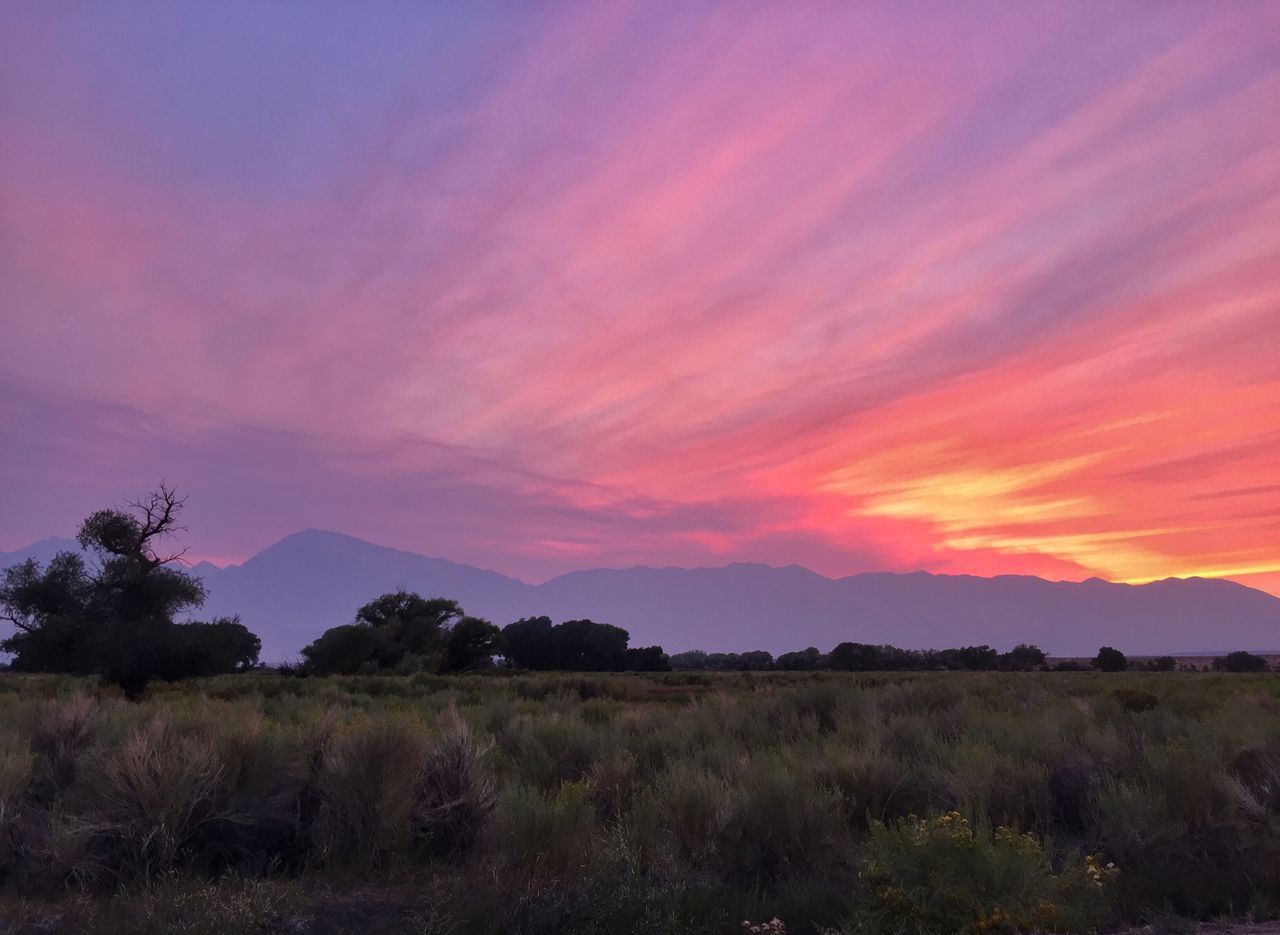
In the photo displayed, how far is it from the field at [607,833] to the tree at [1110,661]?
6789 centimetres

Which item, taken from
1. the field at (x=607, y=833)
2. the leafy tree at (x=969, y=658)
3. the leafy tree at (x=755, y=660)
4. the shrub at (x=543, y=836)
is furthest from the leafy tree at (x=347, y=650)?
the shrub at (x=543, y=836)

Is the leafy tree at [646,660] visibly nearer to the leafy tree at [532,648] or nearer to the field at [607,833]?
the leafy tree at [532,648]

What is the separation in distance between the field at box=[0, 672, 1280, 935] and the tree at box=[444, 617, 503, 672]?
197ft

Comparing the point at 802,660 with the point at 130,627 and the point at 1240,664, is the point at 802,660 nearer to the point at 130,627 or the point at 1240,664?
the point at 1240,664

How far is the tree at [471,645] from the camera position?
70.7 m

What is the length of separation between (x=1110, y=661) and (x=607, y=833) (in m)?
77.5

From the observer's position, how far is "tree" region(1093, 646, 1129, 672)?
71562mm

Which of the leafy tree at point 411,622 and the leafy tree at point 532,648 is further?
the leafy tree at point 532,648

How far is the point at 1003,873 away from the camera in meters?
6.27

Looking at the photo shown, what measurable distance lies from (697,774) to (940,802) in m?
3.15

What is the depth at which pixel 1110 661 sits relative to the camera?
2874 inches

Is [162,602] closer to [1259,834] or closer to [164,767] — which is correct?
[164,767]

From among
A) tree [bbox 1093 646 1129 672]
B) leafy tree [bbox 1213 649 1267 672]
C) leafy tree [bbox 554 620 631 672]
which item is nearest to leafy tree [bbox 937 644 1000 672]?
tree [bbox 1093 646 1129 672]

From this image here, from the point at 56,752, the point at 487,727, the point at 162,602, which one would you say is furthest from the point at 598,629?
the point at 56,752
